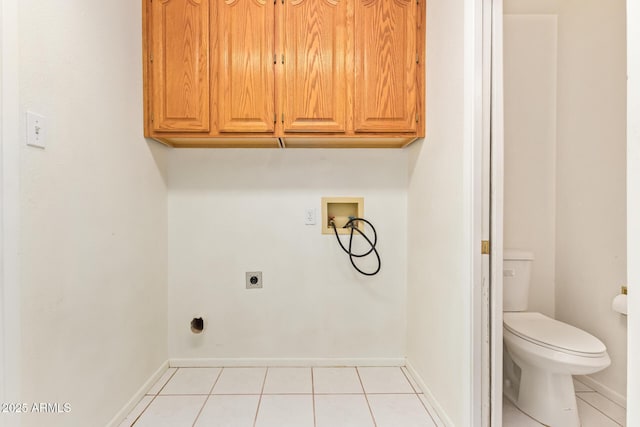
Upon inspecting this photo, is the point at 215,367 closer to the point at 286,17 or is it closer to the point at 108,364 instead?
the point at 108,364

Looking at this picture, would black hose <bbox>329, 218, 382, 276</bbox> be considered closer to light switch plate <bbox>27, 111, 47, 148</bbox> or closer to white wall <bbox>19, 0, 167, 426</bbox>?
white wall <bbox>19, 0, 167, 426</bbox>

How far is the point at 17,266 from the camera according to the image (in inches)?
39.0

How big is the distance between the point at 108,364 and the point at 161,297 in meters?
0.59

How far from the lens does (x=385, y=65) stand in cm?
179

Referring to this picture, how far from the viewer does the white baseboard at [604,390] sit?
1.73 meters

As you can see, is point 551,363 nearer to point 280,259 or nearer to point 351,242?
point 351,242

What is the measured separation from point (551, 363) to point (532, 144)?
136 centimetres

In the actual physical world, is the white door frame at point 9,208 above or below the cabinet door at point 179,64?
below

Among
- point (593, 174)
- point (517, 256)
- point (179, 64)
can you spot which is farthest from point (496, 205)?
point (179, 64)

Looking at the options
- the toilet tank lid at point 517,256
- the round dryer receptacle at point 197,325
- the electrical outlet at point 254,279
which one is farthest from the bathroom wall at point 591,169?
the round dryer receptacle at point 197,325

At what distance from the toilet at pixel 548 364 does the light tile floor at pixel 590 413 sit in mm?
46

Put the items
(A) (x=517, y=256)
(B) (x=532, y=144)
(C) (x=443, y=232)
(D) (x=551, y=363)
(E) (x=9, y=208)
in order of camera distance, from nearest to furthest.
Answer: (E) (x=9, y=208), (D) (x=551, y=363), (C) (x=443, y=232), (A) (x=517, y=256), (B) (x=532, y=144)
